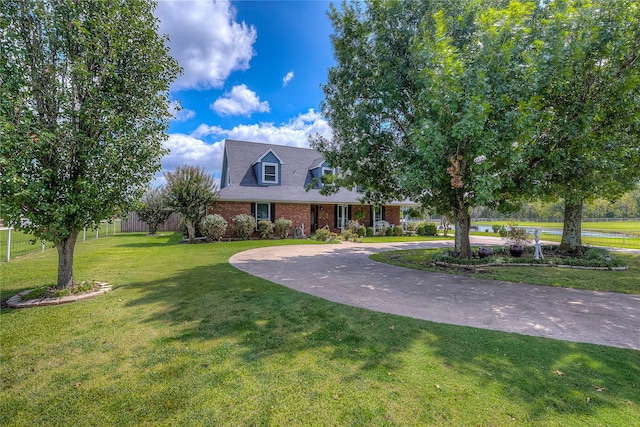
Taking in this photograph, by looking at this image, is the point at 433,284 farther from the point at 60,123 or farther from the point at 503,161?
the point at 60,123

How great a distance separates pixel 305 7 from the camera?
1128 centimetres

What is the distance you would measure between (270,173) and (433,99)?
1465 centimetres

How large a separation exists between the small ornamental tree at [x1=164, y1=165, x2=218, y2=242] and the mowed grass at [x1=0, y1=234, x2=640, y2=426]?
10.9m

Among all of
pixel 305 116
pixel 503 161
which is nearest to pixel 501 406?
pixel 503 161

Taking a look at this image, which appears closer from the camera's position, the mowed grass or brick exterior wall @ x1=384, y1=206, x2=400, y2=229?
the mowed grass

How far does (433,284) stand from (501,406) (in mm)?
4905

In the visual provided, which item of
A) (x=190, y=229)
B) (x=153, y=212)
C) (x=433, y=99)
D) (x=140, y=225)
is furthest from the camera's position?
(x=140, y=225)

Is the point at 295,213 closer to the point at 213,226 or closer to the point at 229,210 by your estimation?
the point at 229,210

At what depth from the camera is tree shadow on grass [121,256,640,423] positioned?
2.93 meters

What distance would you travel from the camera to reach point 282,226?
1831 cm

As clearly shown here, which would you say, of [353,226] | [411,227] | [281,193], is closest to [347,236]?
[353,226]

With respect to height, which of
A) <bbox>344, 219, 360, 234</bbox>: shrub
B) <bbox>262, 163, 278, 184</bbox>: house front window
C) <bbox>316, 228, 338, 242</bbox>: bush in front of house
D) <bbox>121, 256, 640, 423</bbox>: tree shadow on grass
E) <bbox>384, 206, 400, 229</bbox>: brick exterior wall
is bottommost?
<bbox>121, 256, 640, 423</bbox>: tree shadow on grass

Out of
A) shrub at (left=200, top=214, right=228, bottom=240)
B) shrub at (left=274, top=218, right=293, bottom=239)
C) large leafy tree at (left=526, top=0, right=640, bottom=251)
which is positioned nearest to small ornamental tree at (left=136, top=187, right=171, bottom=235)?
shrub at (left=200, top=214, right=228, bottom=240)

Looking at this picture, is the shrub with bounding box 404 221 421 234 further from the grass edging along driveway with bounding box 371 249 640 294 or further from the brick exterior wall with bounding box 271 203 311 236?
the grass edging along driveway with bounding box 371 249 640 294
